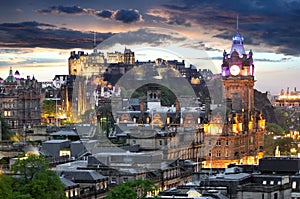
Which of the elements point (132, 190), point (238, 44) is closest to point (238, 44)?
point (238, 44)

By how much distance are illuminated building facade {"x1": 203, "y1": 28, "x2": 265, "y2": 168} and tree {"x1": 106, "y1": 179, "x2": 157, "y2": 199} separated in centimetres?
3508

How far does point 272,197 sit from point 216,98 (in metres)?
80.5

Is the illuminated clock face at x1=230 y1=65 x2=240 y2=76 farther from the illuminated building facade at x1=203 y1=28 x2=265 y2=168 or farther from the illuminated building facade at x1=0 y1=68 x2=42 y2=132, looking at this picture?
the illuminated building facade at x1=0 y1=68 x2=42 y2=132

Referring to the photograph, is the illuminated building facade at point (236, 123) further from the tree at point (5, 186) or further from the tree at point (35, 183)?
the tree at point (5, 186)

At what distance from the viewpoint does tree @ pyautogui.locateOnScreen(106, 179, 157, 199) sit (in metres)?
63.3

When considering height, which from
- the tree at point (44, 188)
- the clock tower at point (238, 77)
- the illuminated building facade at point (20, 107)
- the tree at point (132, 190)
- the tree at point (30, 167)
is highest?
the clock tower at point (238, 77)

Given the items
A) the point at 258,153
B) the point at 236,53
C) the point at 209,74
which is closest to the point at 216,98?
the point at 236,53

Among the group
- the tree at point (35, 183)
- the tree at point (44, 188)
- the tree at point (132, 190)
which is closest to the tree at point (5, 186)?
the tree at point (35, 183)

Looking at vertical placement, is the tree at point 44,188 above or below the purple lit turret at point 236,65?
below

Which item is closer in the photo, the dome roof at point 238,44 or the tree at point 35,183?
the tree at point 35,183

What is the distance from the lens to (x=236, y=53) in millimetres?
141750

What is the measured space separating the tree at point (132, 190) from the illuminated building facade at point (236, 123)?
35.1 metres

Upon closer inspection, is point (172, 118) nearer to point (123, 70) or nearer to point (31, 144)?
point (31, 144)

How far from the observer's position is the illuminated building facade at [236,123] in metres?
116
